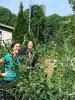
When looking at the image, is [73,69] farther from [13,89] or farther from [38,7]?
[38,7]

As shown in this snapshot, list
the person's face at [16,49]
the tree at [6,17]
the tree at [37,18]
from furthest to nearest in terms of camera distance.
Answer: the tree at [6,17] → the tree at [37,18] → the person's face at [16,49]

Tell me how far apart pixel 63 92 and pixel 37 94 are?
0.46m

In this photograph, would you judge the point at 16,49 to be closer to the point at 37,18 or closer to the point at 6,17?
the point at 37,18

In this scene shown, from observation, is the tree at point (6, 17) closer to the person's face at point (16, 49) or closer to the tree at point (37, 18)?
the tree at point (37, 18)

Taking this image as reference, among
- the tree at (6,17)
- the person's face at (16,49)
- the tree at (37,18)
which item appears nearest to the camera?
the person's face at (16,49)

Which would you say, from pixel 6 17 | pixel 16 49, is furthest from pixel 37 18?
pixel 16 49

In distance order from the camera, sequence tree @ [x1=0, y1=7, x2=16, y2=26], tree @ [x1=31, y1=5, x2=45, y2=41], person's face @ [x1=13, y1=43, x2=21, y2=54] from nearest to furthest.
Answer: person's face @ [x1=13, y1=43, x2=21, y2=54], tree @ [x1=31, y1=5, x2=45, y2=41], tree @ [x1=0, y1=7, x2=16, y2=26]

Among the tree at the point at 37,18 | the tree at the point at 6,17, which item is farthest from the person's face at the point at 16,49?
the tree at the point at 6,17

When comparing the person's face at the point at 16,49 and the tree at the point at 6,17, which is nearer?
Answer: the person's face at the point at 16,49

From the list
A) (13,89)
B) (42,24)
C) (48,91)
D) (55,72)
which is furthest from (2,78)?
(42,24)

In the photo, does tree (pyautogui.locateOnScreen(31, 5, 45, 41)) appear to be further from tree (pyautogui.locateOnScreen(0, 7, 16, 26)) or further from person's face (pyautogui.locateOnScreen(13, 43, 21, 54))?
person's face (pyautogui.locateOnScreen(13, 43, 21, 54))

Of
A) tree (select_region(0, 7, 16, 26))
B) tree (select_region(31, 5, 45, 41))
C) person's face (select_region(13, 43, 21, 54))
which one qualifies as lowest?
tree (select_region(0, 7, 16, 26))

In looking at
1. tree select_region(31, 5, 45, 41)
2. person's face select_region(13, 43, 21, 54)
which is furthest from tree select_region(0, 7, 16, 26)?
person's face select_region(13, 43, 21, 54)

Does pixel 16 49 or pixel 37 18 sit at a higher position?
pixel 16 49
